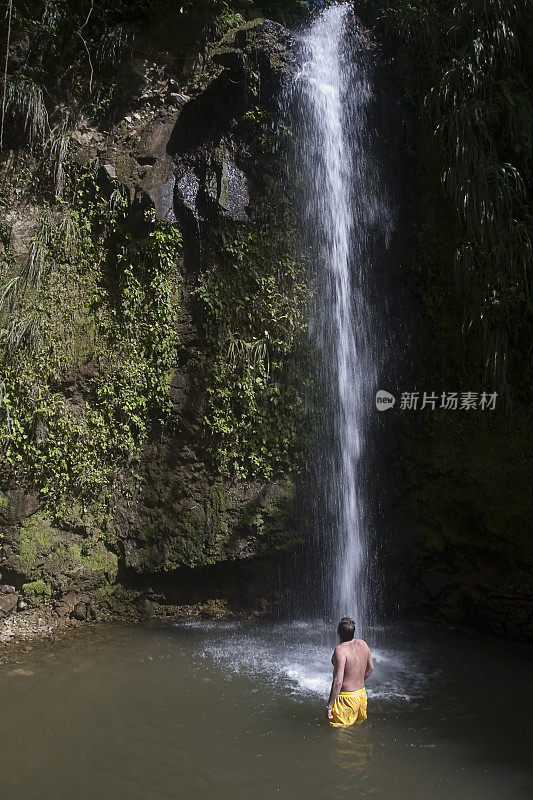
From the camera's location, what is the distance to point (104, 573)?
7.18m

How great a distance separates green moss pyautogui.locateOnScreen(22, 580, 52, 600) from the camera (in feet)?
22.1

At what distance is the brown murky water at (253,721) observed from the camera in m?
3.81

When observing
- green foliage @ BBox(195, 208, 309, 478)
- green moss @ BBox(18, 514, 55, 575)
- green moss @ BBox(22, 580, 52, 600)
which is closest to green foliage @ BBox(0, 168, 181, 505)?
green moss @ BBox(18, 514, 55, 575)

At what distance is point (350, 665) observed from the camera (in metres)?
4.46

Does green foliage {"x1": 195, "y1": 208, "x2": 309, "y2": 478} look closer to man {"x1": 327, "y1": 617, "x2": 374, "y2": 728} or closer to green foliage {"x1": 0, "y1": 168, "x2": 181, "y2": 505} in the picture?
green foliage {"x1": 0, "y1": 168, "x2": 181, "y2": 505}

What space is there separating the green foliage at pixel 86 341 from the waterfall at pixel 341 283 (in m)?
1.93

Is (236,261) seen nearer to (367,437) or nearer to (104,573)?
(367,437)

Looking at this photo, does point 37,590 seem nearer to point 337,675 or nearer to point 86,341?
point 86,341

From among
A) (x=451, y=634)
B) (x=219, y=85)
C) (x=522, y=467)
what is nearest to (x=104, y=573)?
(x=451, y=634)

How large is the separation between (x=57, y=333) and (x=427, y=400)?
14.7 ft

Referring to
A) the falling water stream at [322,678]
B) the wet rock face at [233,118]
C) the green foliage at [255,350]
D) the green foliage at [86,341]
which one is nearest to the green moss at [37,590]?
the falling water stream at [322,678]

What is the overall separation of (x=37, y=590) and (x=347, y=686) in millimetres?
3829

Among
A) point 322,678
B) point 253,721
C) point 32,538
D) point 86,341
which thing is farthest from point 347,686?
point 86,341

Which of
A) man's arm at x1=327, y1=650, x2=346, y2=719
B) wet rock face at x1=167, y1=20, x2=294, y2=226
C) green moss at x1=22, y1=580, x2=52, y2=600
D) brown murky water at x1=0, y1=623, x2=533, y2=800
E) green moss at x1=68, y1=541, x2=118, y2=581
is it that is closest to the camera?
brown murky water at x1=0, y1=623, x2=533, y2=800
